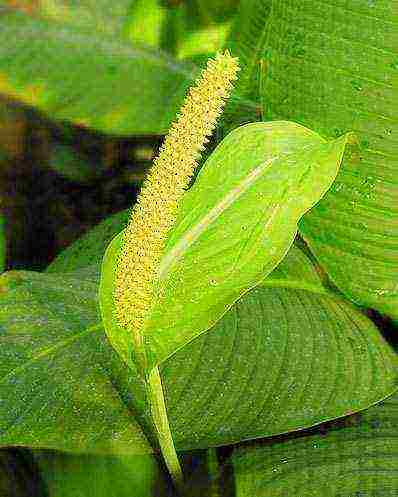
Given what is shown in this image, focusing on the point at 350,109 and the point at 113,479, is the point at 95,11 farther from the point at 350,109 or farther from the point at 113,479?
the point at 113,479

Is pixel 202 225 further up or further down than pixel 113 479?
further up

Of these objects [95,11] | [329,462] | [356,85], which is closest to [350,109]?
[356,85]

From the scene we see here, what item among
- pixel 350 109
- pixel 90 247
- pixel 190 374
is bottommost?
pixel 90 247

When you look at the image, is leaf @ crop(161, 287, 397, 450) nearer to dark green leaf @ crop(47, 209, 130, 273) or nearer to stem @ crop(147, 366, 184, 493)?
stem @ crop(147, 366, 184, 493)

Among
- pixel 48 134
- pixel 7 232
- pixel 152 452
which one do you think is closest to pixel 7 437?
pixel 152 452

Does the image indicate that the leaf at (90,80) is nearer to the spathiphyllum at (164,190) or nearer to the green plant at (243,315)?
the green plant at (243,315)

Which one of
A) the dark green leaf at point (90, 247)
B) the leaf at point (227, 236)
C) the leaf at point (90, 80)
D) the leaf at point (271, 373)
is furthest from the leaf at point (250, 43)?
the leaf at point (227, 236)

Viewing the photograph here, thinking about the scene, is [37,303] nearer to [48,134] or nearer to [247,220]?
[247,220]
